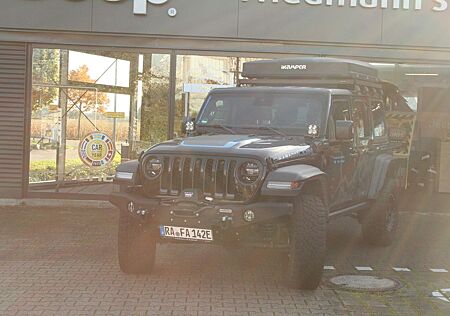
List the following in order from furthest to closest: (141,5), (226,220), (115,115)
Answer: (115,115) < (141,5) < (226,220)

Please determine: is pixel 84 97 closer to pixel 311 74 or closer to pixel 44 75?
pixel 44 75

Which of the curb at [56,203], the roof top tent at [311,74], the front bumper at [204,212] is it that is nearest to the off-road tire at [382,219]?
the roof top tent at [311,74]

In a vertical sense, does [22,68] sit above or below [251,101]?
above

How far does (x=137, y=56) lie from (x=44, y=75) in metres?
1.78

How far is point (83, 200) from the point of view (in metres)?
11.4

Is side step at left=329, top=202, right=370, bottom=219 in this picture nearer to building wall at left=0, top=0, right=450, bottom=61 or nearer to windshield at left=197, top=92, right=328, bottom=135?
windshield at left=197, top=92, right=328, bottom=135

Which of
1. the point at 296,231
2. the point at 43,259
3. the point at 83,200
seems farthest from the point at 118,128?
the point at 296,231

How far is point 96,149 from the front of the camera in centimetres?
1155

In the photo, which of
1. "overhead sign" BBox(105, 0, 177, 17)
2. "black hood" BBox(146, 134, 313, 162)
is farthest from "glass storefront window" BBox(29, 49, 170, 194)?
"black hood" BBox(146, 134, 313, 162)

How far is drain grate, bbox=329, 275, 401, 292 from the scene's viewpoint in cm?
600

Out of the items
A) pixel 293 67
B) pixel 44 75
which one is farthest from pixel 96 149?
pixel 293 67

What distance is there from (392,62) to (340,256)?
5.05 metres

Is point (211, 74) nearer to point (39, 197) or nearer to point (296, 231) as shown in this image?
point (39, 197)

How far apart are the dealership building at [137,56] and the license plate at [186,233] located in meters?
5.71
